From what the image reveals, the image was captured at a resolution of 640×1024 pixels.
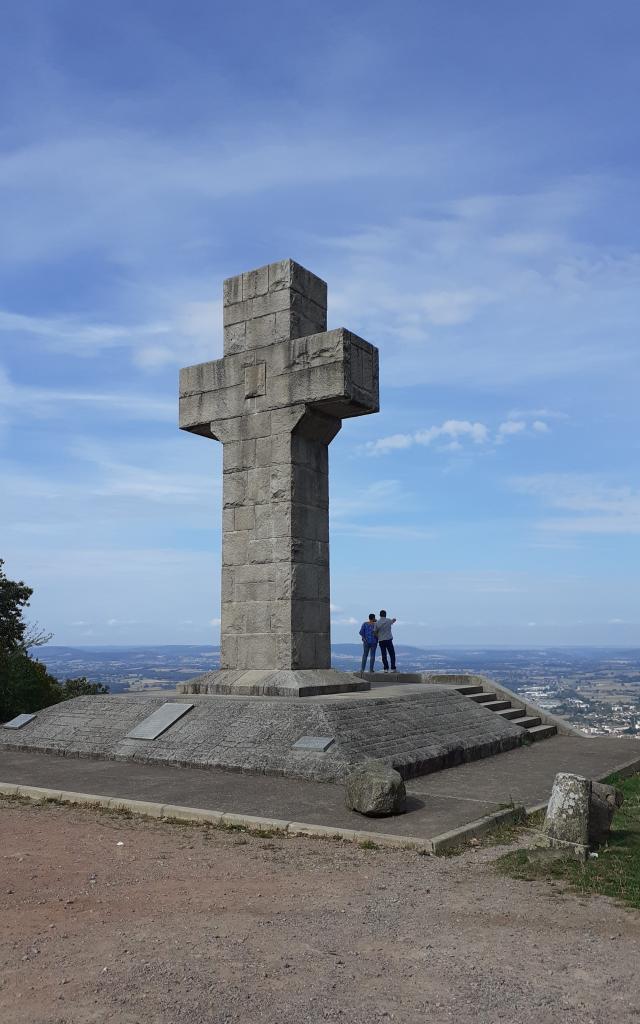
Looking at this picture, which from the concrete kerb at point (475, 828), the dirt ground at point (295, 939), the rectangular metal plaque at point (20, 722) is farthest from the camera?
the rectangular metal plaque at point (20, 722)

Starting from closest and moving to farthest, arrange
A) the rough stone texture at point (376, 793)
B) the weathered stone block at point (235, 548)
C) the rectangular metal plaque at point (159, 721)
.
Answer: the rough stone texture at point (376, 793) < the rectangular metal plaque at point (159, 721) < the weathered stone block at point (235, 548)

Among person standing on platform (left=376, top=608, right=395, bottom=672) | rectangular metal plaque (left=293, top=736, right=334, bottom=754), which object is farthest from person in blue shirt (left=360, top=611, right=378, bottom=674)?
rectangular metal plaque (left=293, top=736, right=334, bottom=754)

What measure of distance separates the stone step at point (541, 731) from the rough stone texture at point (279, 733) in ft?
3.17

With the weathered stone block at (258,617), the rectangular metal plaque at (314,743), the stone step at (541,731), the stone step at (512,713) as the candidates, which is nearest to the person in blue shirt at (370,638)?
the stone step at (512,713)

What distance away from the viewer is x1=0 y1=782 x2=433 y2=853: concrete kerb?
6930mm

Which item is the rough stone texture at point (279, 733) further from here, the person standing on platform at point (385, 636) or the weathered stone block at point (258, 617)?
the person standing on platform at point (385, 636)

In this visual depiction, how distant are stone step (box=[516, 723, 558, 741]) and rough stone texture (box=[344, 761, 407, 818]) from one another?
23.1 feet

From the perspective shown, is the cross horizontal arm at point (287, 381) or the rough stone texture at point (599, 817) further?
the cross horizontal arm at point (287, 381)

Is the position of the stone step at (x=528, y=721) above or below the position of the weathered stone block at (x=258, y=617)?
below

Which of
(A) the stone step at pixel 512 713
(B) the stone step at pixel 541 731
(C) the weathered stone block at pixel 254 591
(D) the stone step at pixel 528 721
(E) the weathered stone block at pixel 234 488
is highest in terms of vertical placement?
(E) the weathered stone block at pixel 234 488

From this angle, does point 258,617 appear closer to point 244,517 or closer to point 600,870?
point 244,517

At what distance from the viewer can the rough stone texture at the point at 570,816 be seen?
6.59 meters

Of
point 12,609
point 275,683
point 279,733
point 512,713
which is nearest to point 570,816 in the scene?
point 279,733

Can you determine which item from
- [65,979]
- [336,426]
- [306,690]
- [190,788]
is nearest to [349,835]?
[190,788]
